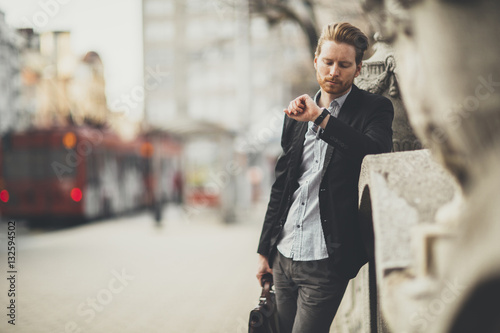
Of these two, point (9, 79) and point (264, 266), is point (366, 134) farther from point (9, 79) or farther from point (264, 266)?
point (9, 79)

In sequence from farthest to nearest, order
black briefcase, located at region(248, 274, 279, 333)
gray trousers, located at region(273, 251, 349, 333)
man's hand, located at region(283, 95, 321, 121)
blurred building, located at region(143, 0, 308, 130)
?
1. blurred building, located at region(143, 0, 308, 130)
2. black briefcase, located at region(248, 274, 279, 333)
3. gray trousers, located at region(273, 251, 349, 333)
4. man's hand, located at region(283, 95, 321, 121)

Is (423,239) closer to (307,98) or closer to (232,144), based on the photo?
(307,98)

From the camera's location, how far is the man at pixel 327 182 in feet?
6.70

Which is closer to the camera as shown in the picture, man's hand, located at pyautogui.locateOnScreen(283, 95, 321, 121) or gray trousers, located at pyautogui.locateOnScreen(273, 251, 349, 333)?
man's hand, located at pyautogui.locateOnScreen(283, 95, 321, 121)

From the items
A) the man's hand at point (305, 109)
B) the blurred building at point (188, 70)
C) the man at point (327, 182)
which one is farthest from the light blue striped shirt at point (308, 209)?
the blurred building at point (188, 70)

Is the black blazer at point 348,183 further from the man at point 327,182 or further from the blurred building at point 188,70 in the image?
the blurred building at point 188,70

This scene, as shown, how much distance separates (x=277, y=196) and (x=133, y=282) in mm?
6048

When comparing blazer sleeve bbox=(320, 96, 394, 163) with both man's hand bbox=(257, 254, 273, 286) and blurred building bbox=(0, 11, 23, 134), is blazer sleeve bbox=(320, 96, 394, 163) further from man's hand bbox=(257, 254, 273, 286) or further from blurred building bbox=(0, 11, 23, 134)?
blurred building bbox=(0, 11, 23, 134)

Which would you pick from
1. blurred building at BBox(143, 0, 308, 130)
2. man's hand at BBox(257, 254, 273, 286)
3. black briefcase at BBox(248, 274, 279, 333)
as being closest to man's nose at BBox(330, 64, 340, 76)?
man's hand at BBox(257, 254, 273, 286)

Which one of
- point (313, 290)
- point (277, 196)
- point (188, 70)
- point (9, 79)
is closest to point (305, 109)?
point (277, 196)

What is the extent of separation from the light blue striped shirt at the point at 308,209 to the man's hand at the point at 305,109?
24 centimetres

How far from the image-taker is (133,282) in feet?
26.2

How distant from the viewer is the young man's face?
2.09 m

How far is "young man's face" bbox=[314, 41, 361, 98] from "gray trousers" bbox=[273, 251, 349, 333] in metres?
0.70
